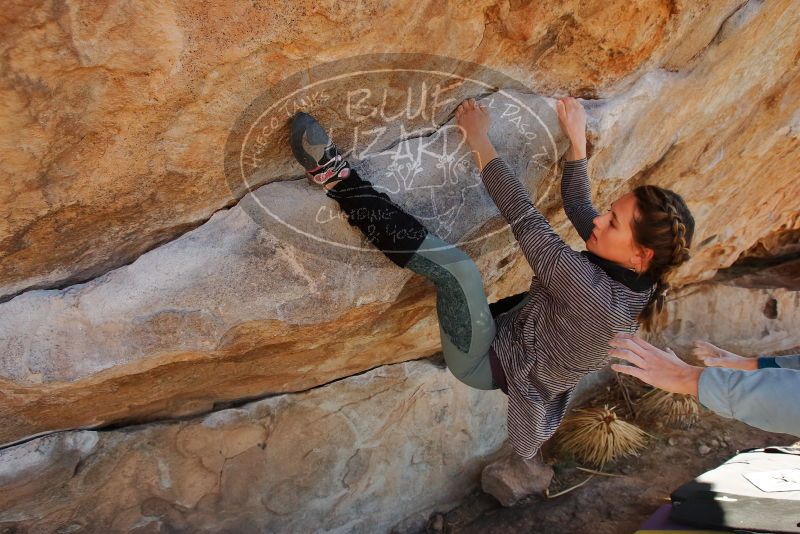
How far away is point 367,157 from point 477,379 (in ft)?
2.55

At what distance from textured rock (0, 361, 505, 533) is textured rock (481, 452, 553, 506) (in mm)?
91

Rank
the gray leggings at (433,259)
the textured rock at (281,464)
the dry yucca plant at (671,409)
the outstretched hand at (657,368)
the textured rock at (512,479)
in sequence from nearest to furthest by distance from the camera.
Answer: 1. the outstretched hand at (657,368)
2. the gray leggings at (433,259)
3. the textured rock at (281,464)
4. the textured rock at (512,479)
5. the dry yucca plant at (671,409)

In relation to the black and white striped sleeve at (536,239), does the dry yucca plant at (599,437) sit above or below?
below

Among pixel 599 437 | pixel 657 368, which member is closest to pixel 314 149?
pixel 657 368

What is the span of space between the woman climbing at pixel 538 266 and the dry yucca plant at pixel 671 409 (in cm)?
203

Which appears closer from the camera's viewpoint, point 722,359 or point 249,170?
point 249,170

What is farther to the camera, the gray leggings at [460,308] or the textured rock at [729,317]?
the textured rock at [729,317]

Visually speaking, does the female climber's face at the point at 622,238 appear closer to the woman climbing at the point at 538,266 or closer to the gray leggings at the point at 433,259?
the woman climbing at the point at 538,266

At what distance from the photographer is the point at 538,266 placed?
166 cm

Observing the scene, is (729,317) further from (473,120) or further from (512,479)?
(473,120)

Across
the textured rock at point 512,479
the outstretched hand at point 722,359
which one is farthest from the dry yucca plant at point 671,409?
the outstretched hand at point 722,359

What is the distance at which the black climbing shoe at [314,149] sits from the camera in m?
1.66

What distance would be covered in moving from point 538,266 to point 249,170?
83cm

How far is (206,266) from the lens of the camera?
67.9 inches
